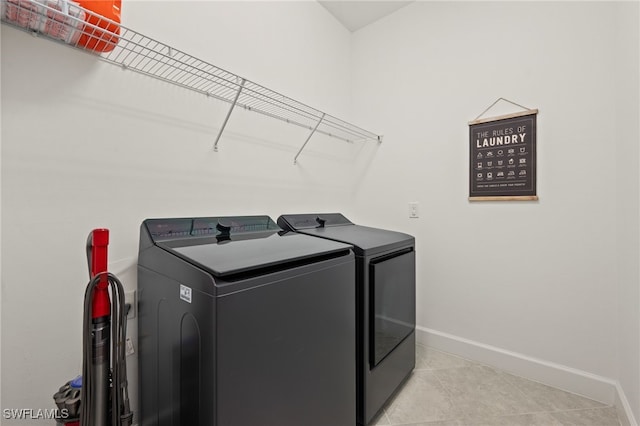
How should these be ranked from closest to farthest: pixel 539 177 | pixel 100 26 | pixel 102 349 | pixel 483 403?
pixel 102 349 → pixel 100 26 → pixel 483 403 → pixel 539 177

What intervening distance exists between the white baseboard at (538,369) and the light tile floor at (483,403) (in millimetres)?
43

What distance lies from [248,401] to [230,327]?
26cm

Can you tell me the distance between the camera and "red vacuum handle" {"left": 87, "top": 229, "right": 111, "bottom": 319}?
84 centimetres

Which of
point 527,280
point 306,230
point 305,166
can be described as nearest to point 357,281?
point 306,230

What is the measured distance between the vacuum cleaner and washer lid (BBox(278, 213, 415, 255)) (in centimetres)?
96

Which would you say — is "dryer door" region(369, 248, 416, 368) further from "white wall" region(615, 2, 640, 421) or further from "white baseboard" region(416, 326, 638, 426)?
"white wall" region(615, 2, 640, 421)

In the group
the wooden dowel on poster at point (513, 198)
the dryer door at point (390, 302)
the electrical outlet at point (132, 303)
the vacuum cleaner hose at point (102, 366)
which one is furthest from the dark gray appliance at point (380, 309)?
the vacuum cleaner hose at point (102, 366)

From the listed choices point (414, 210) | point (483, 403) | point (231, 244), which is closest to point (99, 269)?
point (231, 244)

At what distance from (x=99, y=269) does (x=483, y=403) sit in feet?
6.47

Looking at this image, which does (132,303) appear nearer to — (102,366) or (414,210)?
(102,366)

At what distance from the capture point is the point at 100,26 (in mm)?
1027

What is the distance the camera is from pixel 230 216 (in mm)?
1588

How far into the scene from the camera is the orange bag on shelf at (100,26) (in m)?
0.97

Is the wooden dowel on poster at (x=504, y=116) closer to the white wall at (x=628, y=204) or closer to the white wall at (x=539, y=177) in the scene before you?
the white wall at (x=539, y=177)
